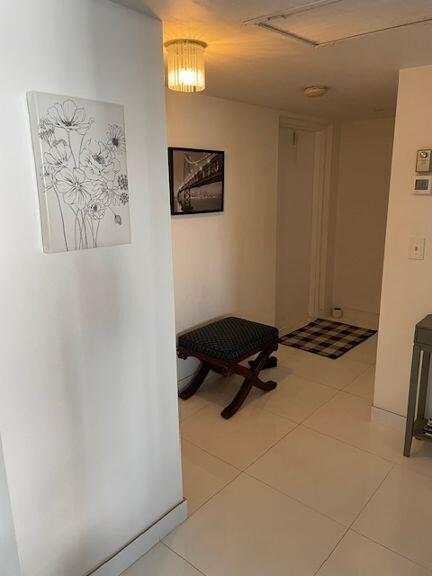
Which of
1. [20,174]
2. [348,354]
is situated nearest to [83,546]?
[20,174]

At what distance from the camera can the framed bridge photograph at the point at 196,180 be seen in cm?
269

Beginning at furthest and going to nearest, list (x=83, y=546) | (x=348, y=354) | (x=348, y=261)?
(x=348, y=261), (x=348, y=354), (x=83, y=546)

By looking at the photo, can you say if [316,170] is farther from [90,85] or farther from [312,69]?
[90,85]

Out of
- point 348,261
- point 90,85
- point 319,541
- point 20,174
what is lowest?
point 319,541

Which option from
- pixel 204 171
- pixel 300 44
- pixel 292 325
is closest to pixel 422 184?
pixel 300 44

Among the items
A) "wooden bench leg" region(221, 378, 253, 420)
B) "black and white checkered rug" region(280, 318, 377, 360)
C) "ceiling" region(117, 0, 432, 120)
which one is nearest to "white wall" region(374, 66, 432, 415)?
"ceiling" region(117, 0, 432, 120)

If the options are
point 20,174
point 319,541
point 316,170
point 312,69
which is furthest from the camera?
point 316,170

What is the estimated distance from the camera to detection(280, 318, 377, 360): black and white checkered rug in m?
3.87

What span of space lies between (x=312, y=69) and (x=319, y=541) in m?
2.19

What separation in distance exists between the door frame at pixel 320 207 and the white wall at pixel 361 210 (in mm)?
210

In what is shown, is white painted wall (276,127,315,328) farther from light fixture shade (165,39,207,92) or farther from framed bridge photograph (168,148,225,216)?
light fixture shade (165,39,207,92)

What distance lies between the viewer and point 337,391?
3.12 m

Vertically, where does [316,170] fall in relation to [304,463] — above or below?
above

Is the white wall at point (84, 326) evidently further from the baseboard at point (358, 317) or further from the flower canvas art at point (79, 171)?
the baseboard at point (358, 317)
